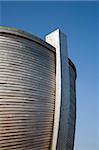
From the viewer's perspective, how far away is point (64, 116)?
55.9 feet

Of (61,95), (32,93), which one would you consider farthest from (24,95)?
(61,95)

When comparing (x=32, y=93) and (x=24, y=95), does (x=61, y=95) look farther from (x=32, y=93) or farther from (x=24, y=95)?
(x=24, y=95)

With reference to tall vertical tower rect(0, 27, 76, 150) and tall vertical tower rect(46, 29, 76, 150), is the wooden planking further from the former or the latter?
tall vertical tower rect(46, 29, 76, 150)

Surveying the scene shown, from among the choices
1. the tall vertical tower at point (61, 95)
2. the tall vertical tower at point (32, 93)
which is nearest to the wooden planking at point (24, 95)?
the tall vertical tower at point (32, 93)

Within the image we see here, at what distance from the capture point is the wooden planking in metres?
13.1

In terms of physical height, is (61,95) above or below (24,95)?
above

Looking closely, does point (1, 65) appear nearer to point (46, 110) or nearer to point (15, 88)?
point (15, 88)

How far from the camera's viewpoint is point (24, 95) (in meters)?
13.8

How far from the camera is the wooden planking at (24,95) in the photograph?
42.9ft

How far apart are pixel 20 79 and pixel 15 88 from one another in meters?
0.57

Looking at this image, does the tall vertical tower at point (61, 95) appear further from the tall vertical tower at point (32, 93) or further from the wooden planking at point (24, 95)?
the wooden planking at point (24, 95)

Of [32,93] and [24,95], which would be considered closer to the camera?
[24,95]

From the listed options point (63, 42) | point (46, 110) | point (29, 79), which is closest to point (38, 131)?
point (46, 110)

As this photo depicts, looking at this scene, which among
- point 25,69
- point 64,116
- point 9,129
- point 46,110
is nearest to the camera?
point 9,129
